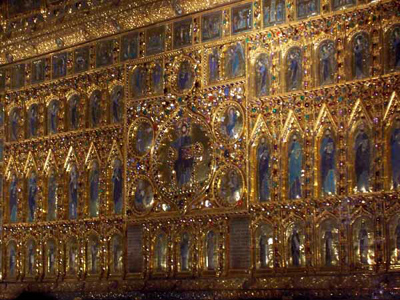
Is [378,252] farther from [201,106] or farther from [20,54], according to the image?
[20,54]

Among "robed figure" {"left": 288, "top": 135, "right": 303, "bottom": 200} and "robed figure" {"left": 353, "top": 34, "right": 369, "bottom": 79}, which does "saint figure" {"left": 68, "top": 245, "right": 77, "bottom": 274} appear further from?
"robed figure" {"left": 353, "top": 34, "right": 369, "bottom": 79}

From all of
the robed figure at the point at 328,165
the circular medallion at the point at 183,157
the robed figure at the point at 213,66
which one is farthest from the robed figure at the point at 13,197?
the robed figure at the point at 328,165

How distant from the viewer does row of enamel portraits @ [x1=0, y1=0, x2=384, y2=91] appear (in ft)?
46.4

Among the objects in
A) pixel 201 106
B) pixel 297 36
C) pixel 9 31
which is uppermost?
pixel 9 31

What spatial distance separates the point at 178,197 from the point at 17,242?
14.4 feet

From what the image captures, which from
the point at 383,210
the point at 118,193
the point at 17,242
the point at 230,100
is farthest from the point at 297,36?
the point at 17,242

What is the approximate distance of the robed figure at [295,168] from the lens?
1345cm

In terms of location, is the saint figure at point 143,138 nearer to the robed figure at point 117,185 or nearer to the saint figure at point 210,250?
the robed figure at point 117,185

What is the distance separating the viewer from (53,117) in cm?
1736

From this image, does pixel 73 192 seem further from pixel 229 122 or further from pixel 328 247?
pixel 328 247

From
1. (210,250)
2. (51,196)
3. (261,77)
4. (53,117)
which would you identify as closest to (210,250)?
(210,250)

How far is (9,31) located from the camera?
18.2 m

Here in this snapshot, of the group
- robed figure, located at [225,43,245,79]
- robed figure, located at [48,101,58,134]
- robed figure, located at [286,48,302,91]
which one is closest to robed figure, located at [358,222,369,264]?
robed figure, located at [286,48,302,91]

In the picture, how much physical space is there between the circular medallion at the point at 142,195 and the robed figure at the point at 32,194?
2.82 m
